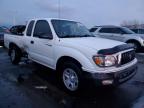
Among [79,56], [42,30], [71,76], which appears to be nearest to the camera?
[79,56]

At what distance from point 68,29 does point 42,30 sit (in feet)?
2.70

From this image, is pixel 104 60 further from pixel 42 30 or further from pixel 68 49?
pixel 42 30

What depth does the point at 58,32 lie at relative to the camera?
17.3 ft

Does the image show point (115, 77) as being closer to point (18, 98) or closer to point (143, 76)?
point (18, 98)

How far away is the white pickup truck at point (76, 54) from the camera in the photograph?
4.10 metres

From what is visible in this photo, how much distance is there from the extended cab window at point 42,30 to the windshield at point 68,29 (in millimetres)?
227

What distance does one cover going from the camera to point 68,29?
5.67 meters

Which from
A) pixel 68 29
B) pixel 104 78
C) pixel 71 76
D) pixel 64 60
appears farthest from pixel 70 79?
pixel 68 29

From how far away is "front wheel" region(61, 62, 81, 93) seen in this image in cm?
443

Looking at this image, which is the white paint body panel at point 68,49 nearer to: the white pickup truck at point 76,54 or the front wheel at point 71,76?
the white pickup truck at point 76,54

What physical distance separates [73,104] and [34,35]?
287 cm

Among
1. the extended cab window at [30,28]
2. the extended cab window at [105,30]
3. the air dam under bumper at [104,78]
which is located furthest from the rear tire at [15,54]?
the extended cab window at [105,30]

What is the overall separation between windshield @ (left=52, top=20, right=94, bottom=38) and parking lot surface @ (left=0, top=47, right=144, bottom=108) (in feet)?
4.89

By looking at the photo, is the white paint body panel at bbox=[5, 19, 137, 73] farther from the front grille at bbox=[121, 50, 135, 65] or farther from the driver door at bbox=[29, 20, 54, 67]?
the front grille at bbox=[121, 50, 135, 65]
